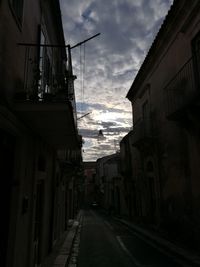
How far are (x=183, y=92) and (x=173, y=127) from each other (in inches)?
77.5

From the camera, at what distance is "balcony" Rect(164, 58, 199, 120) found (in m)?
8.91

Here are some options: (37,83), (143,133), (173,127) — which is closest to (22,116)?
(37,83)

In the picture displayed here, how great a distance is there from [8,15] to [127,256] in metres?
8.07

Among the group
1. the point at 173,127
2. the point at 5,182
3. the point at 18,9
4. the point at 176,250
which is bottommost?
the point at 176,250

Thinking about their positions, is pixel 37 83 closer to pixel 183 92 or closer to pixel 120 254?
pixel 183 92

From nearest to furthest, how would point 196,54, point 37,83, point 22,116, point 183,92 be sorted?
1. point 22,116
2. point 37,83
3. point 196,54
4. point 183,92

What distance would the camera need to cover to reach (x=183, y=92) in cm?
998

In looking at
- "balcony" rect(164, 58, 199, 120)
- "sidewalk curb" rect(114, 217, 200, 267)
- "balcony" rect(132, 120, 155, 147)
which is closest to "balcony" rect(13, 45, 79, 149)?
"balcony" rect(164, 58, 199, 120)

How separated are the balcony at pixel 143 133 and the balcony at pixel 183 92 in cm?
269

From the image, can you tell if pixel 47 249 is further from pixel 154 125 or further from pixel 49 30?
pixel 154 125

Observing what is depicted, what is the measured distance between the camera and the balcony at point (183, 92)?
891 cm

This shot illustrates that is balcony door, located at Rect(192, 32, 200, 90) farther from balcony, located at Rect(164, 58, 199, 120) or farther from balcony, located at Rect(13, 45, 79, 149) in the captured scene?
balcony, located at Rect(13, 45, 79, 149)

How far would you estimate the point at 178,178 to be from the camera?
10953mm

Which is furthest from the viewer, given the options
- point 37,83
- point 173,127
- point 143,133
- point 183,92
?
point 143,133
